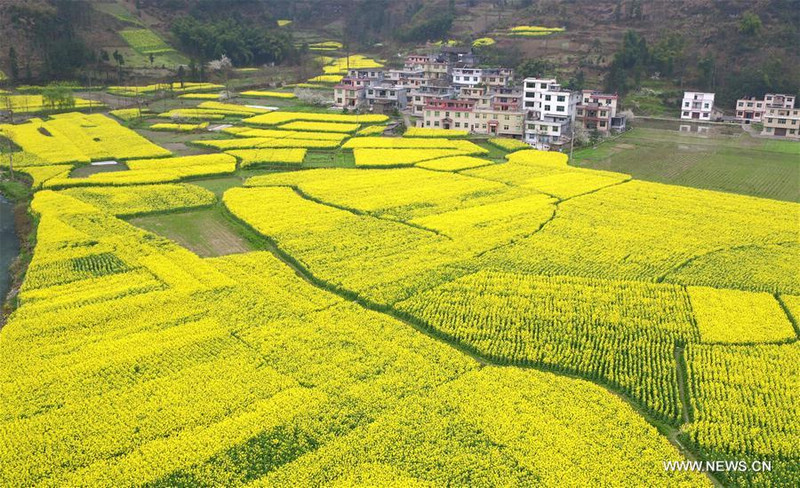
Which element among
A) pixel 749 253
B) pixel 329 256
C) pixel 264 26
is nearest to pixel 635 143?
pixel 749 253

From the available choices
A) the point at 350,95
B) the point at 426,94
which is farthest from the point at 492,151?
the point at 350,95

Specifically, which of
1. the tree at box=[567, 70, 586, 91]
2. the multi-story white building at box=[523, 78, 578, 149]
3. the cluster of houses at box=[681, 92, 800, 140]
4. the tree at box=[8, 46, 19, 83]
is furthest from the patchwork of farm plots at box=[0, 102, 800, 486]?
the tree at box=[8, 46, 19, 83]

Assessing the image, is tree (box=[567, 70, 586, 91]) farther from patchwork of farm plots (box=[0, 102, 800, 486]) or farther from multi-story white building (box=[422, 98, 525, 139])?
patchwork of farm plots (box=[0, 102, 800, 486])

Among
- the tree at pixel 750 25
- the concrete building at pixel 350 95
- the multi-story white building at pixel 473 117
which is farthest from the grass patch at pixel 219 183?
the tree at pixel 750 25

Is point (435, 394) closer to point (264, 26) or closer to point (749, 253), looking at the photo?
point (749, 253)

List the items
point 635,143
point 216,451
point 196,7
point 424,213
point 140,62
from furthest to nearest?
point 196,7
point 140,62
point 635,143
point 424,213
point 216,451

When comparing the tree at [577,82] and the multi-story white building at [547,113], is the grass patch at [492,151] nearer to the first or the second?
the multi-story white building at [547,113]

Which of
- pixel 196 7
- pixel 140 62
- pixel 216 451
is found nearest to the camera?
pixel 216 451
